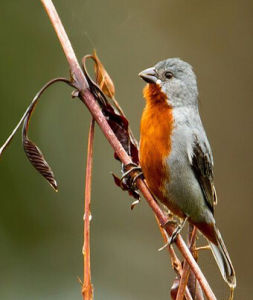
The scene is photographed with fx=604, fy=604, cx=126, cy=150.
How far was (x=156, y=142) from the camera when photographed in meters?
3.96

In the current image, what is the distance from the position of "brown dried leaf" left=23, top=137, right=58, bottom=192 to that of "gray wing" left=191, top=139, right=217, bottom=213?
1.63 m

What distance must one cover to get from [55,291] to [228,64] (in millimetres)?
4050

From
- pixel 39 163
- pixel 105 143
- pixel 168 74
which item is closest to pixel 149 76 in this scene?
pixel 168 74

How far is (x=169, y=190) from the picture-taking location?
13.3 feet

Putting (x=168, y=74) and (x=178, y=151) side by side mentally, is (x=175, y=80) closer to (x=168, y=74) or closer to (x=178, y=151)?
(x=168, y=74)

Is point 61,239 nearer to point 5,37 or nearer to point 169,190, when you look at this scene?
point 5,37

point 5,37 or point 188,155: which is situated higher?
point 5,37

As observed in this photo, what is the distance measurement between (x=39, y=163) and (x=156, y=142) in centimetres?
141

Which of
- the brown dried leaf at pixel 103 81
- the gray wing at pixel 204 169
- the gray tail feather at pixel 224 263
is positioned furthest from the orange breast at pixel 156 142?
the brown dried leaf at pixel 103 81

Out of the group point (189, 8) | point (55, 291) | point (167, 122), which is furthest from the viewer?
point (189, 8)

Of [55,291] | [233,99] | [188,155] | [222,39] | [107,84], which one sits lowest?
[55,291]

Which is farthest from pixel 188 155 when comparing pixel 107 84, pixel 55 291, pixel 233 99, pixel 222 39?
pixel 222 39

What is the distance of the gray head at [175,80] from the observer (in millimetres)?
4156

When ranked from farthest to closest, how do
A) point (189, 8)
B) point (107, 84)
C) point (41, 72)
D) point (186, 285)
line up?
point (189, 8), point (41, 72), point (107, 84), point (186, 285)
